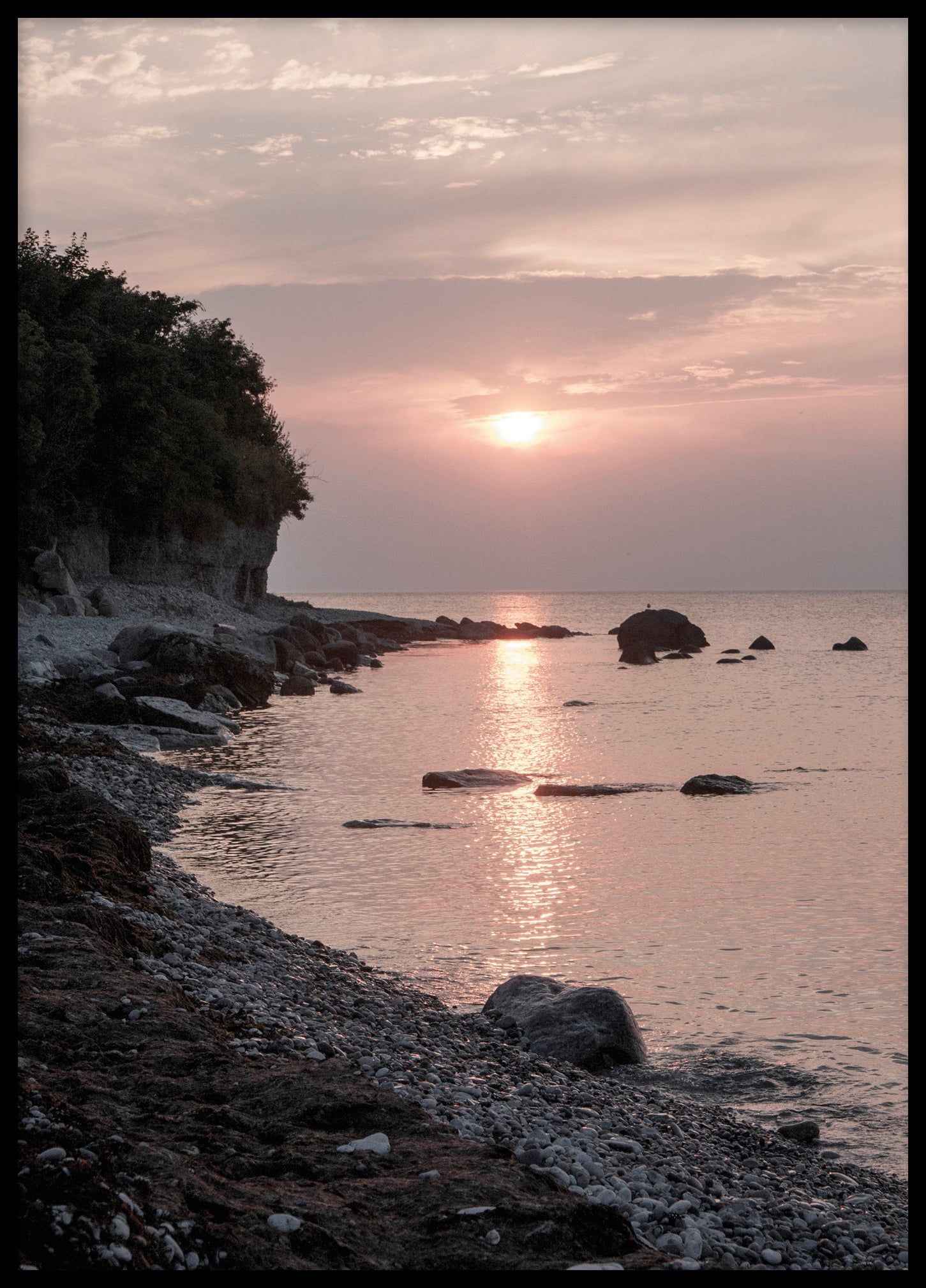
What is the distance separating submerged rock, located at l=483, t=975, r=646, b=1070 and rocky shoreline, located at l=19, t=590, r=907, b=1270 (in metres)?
0.18

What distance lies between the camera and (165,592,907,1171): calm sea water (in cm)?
898

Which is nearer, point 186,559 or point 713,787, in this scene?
point 713,787

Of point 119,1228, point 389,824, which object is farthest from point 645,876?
point 119,1228

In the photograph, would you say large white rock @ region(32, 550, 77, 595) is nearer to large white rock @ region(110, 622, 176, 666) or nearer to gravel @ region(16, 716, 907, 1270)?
large white rock @ region(110, 622, 176, 666)

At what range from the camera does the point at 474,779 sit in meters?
22.2

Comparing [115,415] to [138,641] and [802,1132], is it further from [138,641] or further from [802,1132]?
[802,1132]

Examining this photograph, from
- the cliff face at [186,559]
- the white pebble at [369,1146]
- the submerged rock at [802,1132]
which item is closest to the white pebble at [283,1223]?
the white pebble at [369,1146]

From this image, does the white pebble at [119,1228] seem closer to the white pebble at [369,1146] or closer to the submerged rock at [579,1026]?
the white pebble at [369,1146]

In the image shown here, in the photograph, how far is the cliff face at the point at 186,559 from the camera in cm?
4819

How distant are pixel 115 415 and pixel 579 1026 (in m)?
43.7

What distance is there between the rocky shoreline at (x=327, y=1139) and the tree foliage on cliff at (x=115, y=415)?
32.7 m

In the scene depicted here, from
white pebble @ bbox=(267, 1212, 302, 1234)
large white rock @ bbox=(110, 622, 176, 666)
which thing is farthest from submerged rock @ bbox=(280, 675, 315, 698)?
white pebble @ bbox=(267, 1212, 302, 1234)

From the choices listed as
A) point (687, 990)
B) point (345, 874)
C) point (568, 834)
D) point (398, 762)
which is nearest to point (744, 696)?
point (398, 762)
